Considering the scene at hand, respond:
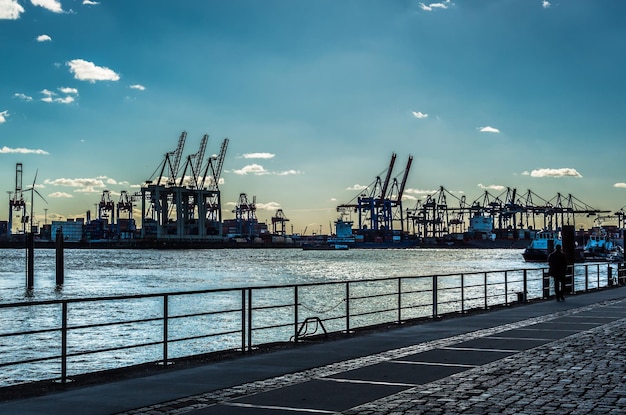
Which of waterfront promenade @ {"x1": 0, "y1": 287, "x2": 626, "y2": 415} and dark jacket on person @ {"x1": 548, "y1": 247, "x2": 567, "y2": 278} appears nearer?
waterfront promenade @ {"x1": 0, "y1": 287, "x2": 626, "y2": 415}

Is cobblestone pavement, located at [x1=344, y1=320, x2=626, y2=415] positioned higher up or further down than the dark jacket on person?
further down

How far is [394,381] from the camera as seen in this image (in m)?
10.1

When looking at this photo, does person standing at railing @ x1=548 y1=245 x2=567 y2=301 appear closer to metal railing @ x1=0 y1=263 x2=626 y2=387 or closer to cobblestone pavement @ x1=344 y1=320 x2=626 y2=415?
metal railing @ x1=0 y1=263 x2=626 y2=387

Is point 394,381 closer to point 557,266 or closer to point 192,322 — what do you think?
point 557,266

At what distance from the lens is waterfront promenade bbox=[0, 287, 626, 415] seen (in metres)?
8.38

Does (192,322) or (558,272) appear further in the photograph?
(192,322)

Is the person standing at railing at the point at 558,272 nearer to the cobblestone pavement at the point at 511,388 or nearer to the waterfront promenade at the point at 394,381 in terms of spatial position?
the waterfront promenade at the point at 394,381

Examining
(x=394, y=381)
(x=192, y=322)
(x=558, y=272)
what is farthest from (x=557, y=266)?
(x=192, y=322)

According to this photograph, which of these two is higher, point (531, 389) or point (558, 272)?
point (558, 272)

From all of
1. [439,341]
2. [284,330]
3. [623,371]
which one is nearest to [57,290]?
[284,330]

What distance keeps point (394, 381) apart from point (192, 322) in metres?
27.1

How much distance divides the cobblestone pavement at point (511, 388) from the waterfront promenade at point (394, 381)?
13 mm

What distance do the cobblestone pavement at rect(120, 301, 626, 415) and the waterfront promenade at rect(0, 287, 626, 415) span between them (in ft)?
0.04

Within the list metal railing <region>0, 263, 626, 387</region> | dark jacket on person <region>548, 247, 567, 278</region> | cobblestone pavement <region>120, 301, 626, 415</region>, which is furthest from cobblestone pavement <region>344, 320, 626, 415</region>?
dark jacket on person <region>548, 247, 567, 278</region>
